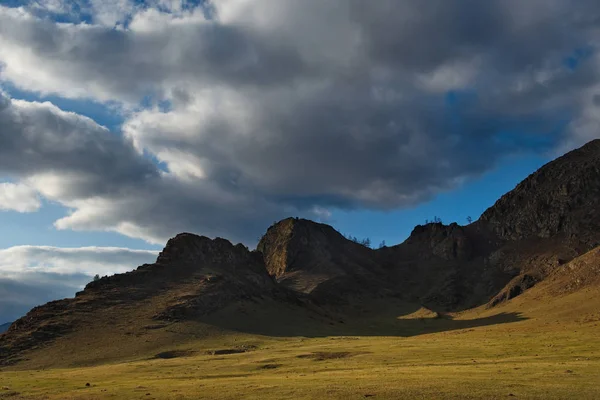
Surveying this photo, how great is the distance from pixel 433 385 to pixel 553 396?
32.1 feet

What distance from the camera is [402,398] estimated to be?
132ft

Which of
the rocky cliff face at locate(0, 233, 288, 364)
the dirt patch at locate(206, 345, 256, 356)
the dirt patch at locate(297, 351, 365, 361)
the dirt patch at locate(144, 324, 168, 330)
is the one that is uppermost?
the rocky cliff face at locate(0, 233, 288, 364)

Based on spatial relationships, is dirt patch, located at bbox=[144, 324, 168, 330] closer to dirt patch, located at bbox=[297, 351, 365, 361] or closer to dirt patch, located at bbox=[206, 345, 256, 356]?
dirt patch, located at bbox=[206, 345, 256, 356]

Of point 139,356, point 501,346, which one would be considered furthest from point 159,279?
point 501,346

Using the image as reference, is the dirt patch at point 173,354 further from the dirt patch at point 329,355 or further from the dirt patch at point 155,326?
the dirt patch at point 329,355

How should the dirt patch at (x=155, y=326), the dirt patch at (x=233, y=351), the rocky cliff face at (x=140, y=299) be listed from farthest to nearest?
the dirt patch at (x=155, y=326)
the rocky cliff face at (x=140, y=299)
the dirt patch at (x=233, y=351)

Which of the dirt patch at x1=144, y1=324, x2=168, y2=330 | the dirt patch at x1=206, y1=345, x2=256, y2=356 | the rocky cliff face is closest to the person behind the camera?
the dirt patch at x1=206, y1=345, x2=256, y2=356

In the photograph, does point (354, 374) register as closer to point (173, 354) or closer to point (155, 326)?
point (173, 354)

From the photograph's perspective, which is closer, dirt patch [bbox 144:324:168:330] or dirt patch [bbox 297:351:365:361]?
dirt patch [bbox 297:351:365:361]

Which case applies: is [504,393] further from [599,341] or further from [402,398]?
[599,341]

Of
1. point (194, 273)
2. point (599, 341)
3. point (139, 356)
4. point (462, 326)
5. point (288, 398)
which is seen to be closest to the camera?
point (288, 398)

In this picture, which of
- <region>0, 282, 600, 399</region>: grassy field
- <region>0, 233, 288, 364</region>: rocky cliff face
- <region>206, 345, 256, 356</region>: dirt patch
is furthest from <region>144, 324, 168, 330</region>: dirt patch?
<region>206, 345, 256, 356</region>: dirt patch

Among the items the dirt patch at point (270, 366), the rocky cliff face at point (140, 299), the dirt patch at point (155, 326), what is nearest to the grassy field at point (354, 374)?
the dirt patch at point (270, 366)

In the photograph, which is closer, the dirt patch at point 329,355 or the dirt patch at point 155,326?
the dirt patch at point 329,355
